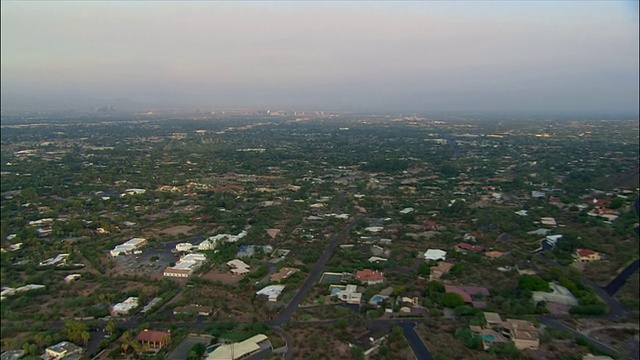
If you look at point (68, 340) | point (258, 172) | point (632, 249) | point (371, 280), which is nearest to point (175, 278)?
point (68, 340)

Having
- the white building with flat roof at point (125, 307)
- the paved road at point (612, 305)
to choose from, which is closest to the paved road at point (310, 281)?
the white building with flat roof at point (125, 307)

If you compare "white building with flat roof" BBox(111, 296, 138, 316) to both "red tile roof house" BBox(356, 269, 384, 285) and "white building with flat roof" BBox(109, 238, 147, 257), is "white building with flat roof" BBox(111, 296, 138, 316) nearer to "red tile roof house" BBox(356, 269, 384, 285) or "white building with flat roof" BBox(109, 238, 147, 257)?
"white building with flat roof" BBox(109, 238, 147, 257)

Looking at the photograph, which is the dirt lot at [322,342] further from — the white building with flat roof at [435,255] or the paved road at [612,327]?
the white building with flat roof at [435,255]

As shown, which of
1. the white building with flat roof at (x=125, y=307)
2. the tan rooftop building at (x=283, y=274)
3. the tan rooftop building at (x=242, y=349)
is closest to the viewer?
the tan rooftop building at (x=242, y=349)

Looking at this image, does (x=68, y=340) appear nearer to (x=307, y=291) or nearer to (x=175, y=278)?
(x=175, y=278)

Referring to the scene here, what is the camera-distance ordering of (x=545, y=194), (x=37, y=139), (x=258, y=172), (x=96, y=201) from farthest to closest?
(x=37, y=139), (x=258, y=172), (x=545, y=194), (x=96, y=201)

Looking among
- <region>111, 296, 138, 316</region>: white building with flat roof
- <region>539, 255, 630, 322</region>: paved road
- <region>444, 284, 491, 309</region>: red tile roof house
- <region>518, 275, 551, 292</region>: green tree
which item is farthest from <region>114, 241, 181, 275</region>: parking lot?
<region>539, 255, 630, 322</region>: paved road
